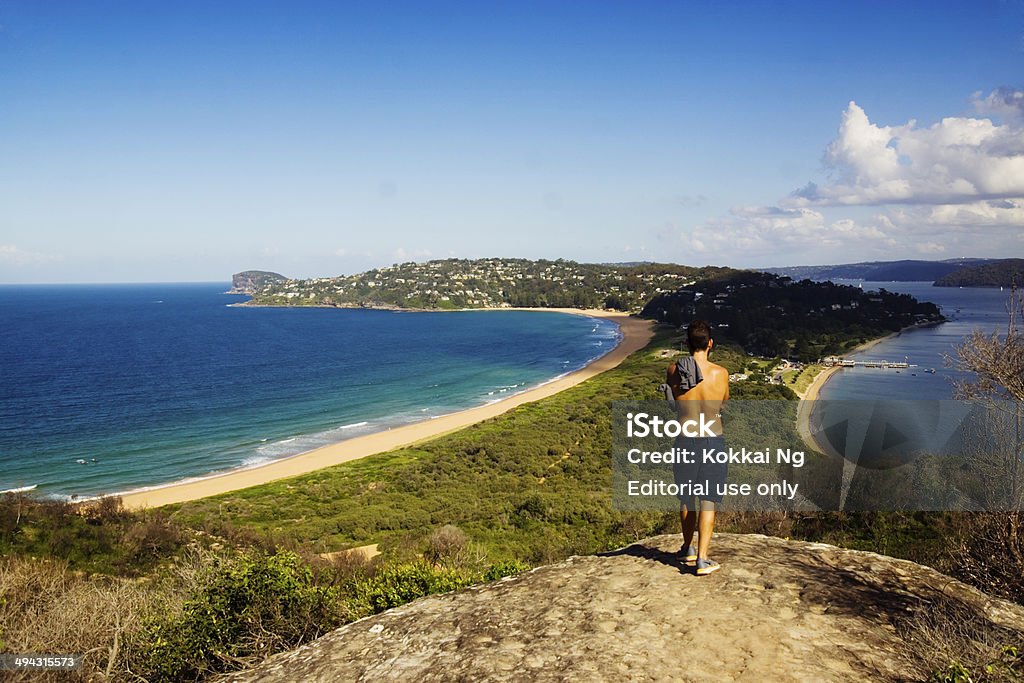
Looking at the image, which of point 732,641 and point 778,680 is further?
point 732,641

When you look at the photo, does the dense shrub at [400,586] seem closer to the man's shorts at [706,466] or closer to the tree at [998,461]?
the man's shorts at [706,466]

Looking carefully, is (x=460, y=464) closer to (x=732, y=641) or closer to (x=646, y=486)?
(x=646, y=486)

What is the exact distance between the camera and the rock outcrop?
4270 millimetres

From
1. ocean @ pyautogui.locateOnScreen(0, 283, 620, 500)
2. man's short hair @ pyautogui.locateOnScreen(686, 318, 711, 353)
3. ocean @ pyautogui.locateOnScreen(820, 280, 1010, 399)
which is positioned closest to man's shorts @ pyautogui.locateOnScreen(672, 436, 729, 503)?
man's short hair @ pyautogui.locateOnScreen(686, 318, 711, 353)

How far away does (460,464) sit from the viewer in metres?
32.9

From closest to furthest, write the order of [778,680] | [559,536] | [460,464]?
[778,680], [559,536], [460,464]

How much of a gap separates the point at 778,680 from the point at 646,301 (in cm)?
15550

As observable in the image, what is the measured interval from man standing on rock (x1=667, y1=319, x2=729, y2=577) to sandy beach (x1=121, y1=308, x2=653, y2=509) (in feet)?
97.6

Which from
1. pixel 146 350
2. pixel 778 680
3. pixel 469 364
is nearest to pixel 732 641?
pixel 778 680

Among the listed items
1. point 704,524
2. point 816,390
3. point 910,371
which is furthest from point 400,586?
point 910,371

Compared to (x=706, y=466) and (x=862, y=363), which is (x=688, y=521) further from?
(x=862, y=363)

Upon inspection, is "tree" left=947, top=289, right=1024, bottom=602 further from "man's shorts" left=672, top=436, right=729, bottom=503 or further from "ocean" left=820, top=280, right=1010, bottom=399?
"ocean" left=820, top=280, right=1010, bottom=399

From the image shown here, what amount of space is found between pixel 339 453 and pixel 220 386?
2949 cm

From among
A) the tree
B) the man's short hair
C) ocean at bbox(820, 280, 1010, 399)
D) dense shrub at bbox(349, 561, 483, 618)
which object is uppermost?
the man's short hair
